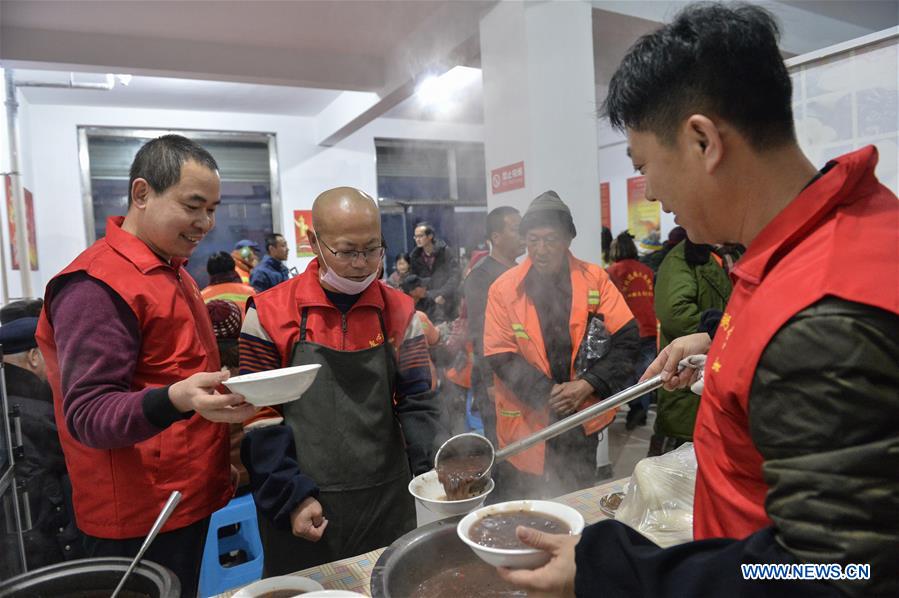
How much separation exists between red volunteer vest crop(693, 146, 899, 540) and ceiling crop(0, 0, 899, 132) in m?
3.90

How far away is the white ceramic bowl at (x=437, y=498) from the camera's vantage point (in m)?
1.36

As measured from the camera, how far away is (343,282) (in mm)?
1681

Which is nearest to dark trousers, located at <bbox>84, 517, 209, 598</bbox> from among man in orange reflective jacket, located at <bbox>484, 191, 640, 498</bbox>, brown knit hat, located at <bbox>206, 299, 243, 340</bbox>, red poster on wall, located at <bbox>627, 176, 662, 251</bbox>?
brown knit hat, located at <bbox>206, 299, 243, 340</bbox>

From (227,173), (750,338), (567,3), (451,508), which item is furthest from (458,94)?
(750,338)

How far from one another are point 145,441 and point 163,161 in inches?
31.5

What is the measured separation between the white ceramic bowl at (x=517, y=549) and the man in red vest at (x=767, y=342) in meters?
0.03

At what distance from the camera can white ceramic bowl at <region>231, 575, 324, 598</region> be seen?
1.09 meters

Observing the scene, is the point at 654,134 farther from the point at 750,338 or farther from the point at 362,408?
the point at 362,408

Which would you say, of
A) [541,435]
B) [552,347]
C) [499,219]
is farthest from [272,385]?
[499,219]

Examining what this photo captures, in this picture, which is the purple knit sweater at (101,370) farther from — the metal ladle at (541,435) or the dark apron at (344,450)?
the metal ladle at (541,435)

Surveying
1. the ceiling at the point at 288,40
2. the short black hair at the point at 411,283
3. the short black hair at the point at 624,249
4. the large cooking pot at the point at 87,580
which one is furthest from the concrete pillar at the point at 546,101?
the large cooking pot at the point at 87,580

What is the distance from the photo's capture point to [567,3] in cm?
390

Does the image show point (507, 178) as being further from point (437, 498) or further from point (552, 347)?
point (437, 498)

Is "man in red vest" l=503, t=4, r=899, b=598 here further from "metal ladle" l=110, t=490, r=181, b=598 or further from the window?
the window
